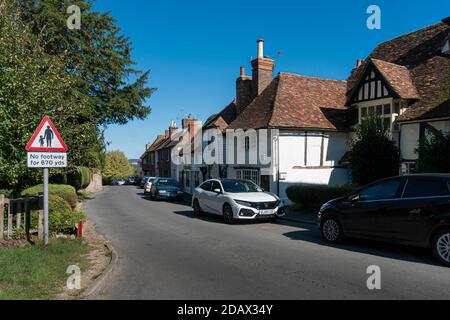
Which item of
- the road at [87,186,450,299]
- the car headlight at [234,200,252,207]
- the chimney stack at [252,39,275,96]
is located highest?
the chimney stack at [252,39,275,96]

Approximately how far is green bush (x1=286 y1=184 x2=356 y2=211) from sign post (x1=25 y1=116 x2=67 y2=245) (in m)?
10.3

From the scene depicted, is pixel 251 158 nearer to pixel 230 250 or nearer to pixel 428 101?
pixel 428 101

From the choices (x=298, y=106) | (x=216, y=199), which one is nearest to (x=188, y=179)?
(x=298, y=106)

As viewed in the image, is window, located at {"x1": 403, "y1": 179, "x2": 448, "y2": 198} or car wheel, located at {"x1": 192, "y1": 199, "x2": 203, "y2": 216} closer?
window, located at {"x1": 403, "y1": 179, "x2": 448, "y2": 198}

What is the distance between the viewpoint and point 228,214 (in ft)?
44.3

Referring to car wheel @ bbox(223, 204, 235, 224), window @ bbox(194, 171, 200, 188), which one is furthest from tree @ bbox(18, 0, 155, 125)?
car wheel @ bbox(223, 204, 235, 224)

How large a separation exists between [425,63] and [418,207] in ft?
48.7

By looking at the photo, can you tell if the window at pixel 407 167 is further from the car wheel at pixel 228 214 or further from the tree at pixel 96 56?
the tree at pixel 96 56

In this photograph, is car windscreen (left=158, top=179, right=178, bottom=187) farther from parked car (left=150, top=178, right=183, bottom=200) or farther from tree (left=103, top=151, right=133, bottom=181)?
tree (left=103, top=151, right=133, bottom=181)

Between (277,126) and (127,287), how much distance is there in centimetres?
1488

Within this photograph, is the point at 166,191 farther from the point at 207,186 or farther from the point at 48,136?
the point at 48,136

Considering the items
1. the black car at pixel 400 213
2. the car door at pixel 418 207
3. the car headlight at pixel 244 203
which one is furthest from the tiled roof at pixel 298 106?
the car door at pixel 418 207

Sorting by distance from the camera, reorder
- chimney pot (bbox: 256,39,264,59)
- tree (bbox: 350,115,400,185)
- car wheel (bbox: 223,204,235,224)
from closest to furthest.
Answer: car wheel (bbox: 223,204,235,224) → tree (bbox: 350,115,400,185) → chimney pot (bbox: 256,39,264,59)

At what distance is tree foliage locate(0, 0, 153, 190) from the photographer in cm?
919
